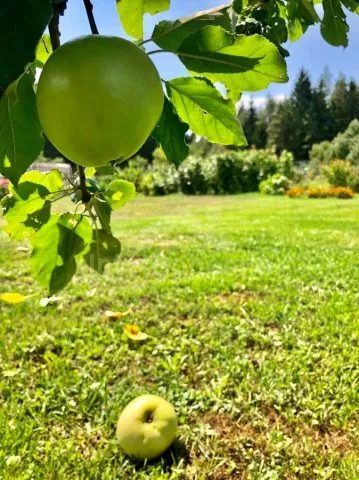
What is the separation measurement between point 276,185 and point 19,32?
14.8m

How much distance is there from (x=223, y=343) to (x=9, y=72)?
252 centimetres

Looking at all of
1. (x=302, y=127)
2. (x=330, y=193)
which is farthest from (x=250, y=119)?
(x=330, y=193)

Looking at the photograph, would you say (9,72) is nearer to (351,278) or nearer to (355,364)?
(355,364)

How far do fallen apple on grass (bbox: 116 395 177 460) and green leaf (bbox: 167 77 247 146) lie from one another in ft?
4.55

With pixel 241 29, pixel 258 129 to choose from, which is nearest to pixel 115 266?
pixel 241 29

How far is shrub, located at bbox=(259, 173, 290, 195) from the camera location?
14.7 m

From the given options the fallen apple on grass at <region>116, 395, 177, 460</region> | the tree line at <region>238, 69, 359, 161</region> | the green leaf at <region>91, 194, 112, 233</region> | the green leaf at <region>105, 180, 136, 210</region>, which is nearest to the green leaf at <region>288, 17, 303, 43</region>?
the green leaf at <region>105, 180, 136, 210</region>

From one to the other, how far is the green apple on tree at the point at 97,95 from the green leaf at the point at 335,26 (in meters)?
0.57

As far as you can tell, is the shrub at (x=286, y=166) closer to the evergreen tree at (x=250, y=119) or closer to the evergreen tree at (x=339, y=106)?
the evergreen tree at (x=339, y=106)

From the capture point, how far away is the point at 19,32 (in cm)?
34

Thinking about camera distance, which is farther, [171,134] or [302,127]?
[302,127]

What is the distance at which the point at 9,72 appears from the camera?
1.07 ft

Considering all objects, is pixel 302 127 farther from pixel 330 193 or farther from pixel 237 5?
pixel 237 5

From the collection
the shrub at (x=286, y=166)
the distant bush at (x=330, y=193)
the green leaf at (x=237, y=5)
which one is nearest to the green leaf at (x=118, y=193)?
the green leaf at (x=237, y=5)
